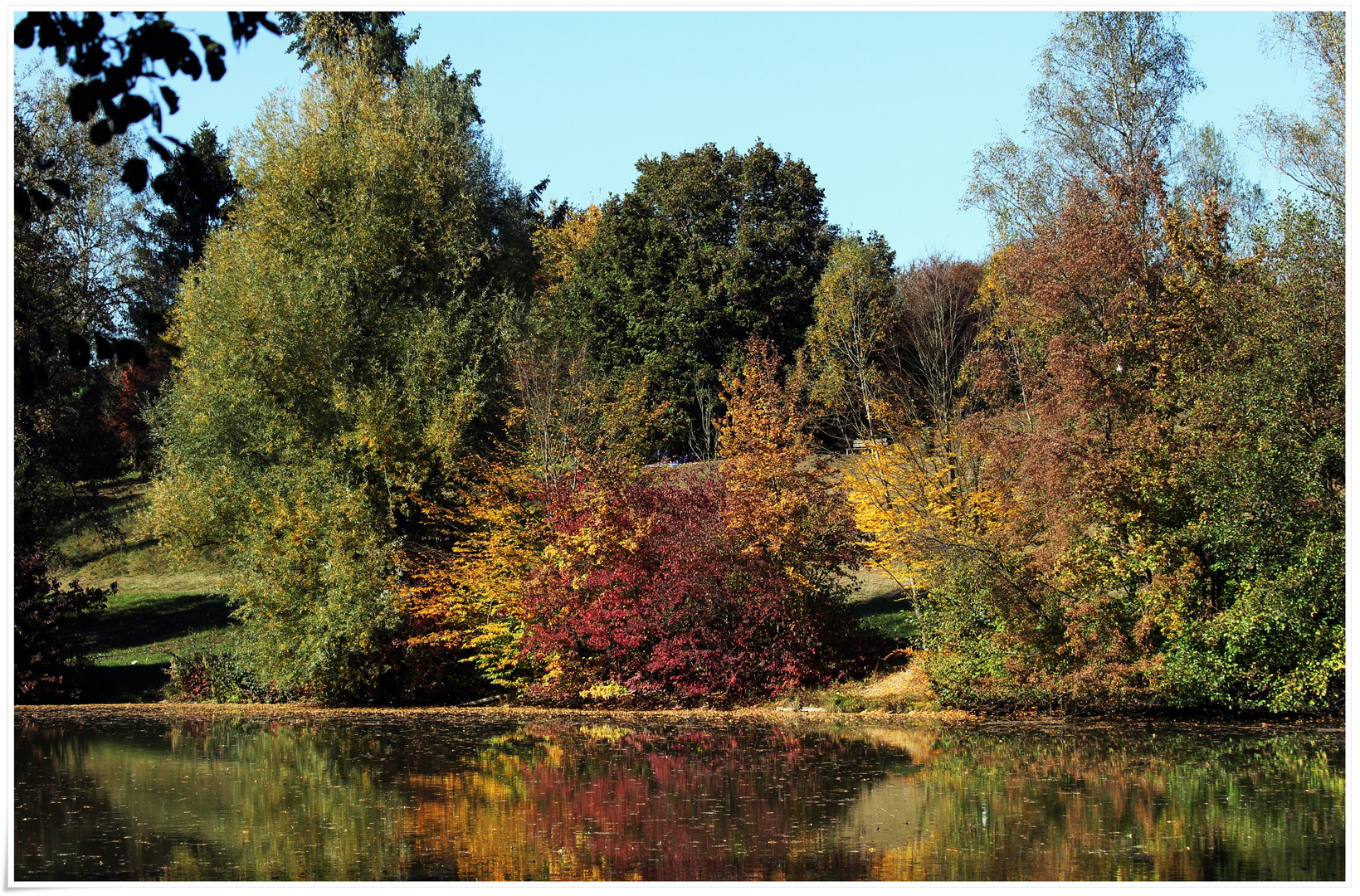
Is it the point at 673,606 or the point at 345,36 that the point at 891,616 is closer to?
the point at 673,606

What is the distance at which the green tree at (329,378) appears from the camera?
22.5 meters

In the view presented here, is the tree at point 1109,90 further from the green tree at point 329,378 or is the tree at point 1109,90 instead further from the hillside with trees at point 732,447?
the green tree at point 329,378

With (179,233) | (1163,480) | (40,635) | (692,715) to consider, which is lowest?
(692,715)

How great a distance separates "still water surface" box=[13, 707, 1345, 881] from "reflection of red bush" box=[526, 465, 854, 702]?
2.29 metres

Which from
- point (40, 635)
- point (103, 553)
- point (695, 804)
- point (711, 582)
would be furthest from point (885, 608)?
point (103, 553)

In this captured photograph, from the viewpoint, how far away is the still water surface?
9.32m

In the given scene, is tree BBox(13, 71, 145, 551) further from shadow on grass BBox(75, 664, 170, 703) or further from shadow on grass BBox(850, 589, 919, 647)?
shadow on grass BBox(850, 589, 919, 647)

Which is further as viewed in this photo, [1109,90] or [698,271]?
[698,271]

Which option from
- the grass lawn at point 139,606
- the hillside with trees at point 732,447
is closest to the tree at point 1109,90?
the hillside with trees at point 732,447

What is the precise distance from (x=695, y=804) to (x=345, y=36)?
31.0 m

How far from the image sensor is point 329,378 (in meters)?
25.6

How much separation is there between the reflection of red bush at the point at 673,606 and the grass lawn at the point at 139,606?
303 inches

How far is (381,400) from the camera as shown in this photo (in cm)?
2452

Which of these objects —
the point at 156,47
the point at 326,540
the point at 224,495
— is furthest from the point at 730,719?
the point at 156,47
